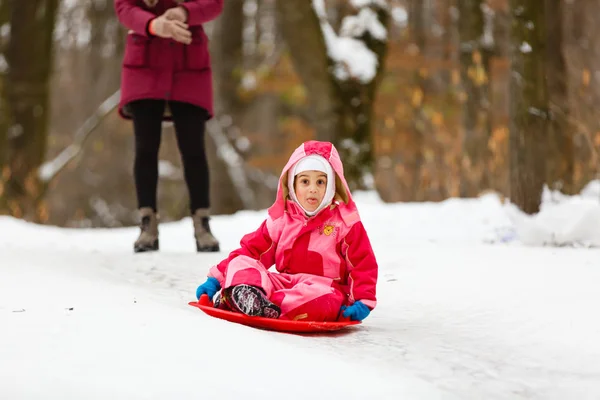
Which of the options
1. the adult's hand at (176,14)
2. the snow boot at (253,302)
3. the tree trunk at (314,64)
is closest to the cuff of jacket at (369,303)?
the snow boot at (253,302)

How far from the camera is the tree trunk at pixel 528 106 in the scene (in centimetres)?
573

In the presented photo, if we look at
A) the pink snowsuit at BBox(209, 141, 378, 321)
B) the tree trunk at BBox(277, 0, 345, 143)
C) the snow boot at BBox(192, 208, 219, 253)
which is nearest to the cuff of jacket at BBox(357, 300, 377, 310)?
the pink snowsuit at BBox(209, 141, 378, 321)

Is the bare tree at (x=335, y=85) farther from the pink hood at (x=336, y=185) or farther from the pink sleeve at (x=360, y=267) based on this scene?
the pink sleeve at (x=360, y=267)

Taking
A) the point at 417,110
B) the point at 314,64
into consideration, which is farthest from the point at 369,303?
the point at 417,110

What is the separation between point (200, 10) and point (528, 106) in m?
2.52

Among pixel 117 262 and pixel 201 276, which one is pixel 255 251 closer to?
pixel 201 276

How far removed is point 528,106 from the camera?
5770 millimetres

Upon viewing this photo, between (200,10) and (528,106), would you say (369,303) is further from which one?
(528,106)

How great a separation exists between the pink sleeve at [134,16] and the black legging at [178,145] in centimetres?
44

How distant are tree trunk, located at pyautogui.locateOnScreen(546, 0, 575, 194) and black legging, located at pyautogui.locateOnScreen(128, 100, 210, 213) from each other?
2563mm

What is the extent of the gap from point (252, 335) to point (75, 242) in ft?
12.8

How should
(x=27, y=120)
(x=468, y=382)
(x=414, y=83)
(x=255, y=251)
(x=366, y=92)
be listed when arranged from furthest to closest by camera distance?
1. (x=414, y=83)
2. (x=27, y=120)
3. (x=366, y=92)
4. (x=255, y=251)
5. (x=468, y=382)

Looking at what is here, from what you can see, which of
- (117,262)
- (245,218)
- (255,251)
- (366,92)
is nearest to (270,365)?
(255,251)

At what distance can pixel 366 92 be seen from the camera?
8242 millimetres
